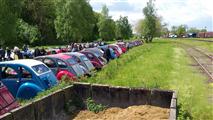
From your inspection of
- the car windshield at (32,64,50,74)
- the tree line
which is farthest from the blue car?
the tree line

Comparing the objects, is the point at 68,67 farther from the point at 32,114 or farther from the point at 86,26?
the point at 86,26

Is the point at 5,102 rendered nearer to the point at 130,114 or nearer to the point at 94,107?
the point at 94,107

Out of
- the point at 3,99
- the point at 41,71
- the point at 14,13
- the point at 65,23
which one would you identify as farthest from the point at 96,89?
the point at 65,23

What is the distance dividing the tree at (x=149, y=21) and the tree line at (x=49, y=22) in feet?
29.0

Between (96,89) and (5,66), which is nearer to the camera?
(96,89)

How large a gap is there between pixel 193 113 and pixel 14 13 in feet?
110

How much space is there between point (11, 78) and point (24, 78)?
523 millimetres

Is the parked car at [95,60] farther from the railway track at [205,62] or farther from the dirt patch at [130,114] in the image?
the dirt patch at [130,114]

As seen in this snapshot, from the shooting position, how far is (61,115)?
10234 mm

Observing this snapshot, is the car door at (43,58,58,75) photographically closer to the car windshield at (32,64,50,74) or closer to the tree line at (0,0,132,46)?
the car windshield at (32,64,50,74)

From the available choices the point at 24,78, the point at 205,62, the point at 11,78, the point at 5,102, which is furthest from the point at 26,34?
the point at 5,102

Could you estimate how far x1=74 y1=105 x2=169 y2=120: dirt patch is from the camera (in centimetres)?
979

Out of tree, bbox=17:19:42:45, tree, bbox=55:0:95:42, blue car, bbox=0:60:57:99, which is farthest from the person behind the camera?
tree, bbox=17:19:42:45

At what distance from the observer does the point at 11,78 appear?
45.9 feet
